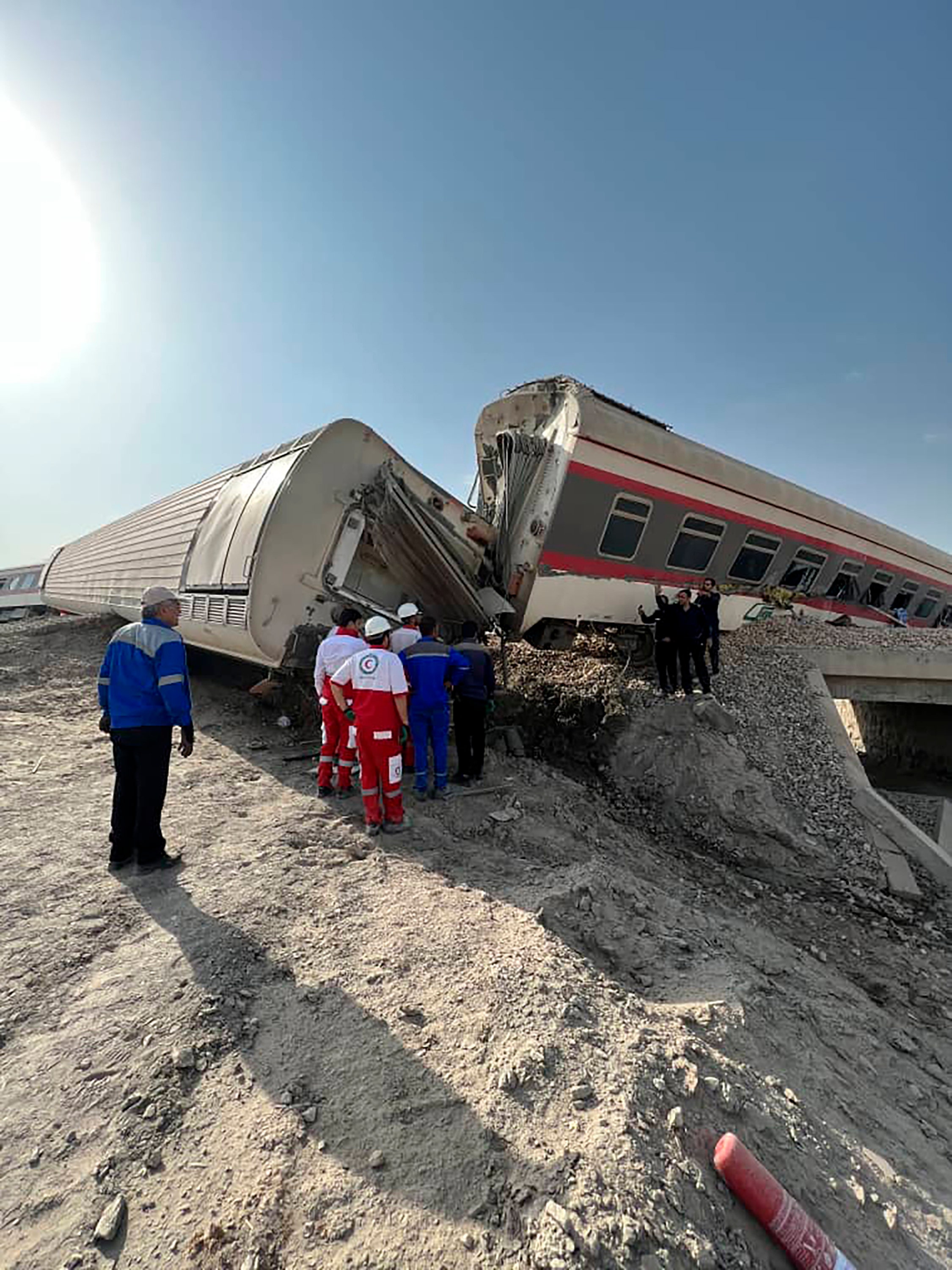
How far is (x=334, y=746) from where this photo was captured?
16.3 feet

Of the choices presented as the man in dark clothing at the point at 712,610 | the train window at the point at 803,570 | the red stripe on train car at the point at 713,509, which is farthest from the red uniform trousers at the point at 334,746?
the train window at the point at 803,570

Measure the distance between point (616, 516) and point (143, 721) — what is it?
5938mm

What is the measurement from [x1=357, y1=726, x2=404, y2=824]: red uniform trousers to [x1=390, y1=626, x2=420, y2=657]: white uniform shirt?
4.83 ft

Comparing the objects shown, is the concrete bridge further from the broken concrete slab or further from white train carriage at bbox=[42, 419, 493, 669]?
white train carriage at bbox=[42, 419, 493, 669]

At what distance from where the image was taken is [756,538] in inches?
364

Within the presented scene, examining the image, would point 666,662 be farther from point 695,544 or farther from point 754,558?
point 754,558

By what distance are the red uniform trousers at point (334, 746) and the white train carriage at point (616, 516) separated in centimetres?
293

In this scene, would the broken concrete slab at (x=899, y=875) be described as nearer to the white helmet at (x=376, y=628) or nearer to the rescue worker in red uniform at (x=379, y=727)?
the rescue worker in red uniform at (x=379, y=727)

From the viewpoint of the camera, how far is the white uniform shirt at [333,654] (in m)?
4.78

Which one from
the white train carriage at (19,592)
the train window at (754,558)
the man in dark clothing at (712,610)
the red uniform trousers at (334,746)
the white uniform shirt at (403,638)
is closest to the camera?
the red uniform trousers at (334,746)

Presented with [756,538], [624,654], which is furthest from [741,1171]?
[756,538]

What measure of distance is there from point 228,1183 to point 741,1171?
1.55m

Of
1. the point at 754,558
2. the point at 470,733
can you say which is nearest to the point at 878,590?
the point at 754,558

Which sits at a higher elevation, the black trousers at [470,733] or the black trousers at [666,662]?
the black trousers at [666,662]
